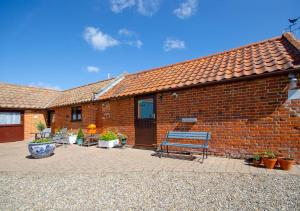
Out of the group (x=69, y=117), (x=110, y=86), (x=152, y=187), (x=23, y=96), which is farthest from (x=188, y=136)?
(x=23, y=96)

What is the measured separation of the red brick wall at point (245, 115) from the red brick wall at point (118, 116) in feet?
8.77

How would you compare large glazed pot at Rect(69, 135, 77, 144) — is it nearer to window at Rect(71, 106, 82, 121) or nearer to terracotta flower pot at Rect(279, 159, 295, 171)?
window at Rect(71, 106, 82, 121)

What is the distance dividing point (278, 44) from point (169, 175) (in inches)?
270

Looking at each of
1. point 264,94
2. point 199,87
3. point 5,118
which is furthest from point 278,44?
point 5,118

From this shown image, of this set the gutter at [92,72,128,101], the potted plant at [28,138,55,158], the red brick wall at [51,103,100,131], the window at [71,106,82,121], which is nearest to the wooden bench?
the potted plant at [28,138,55,158]

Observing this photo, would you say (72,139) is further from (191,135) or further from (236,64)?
(236,64)

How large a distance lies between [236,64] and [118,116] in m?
6.14

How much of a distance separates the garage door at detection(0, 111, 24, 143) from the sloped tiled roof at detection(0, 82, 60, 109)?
0.73 meters

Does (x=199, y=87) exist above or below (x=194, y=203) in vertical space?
above

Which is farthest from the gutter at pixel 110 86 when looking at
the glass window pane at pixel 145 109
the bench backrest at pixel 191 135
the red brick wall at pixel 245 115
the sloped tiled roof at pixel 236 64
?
the bench backrest at pixel 191 135

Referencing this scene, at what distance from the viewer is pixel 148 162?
6.20m

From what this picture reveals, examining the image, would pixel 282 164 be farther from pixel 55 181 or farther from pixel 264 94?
pixel 55 181

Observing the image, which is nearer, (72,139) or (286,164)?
(286,164)

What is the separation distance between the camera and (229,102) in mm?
6445
